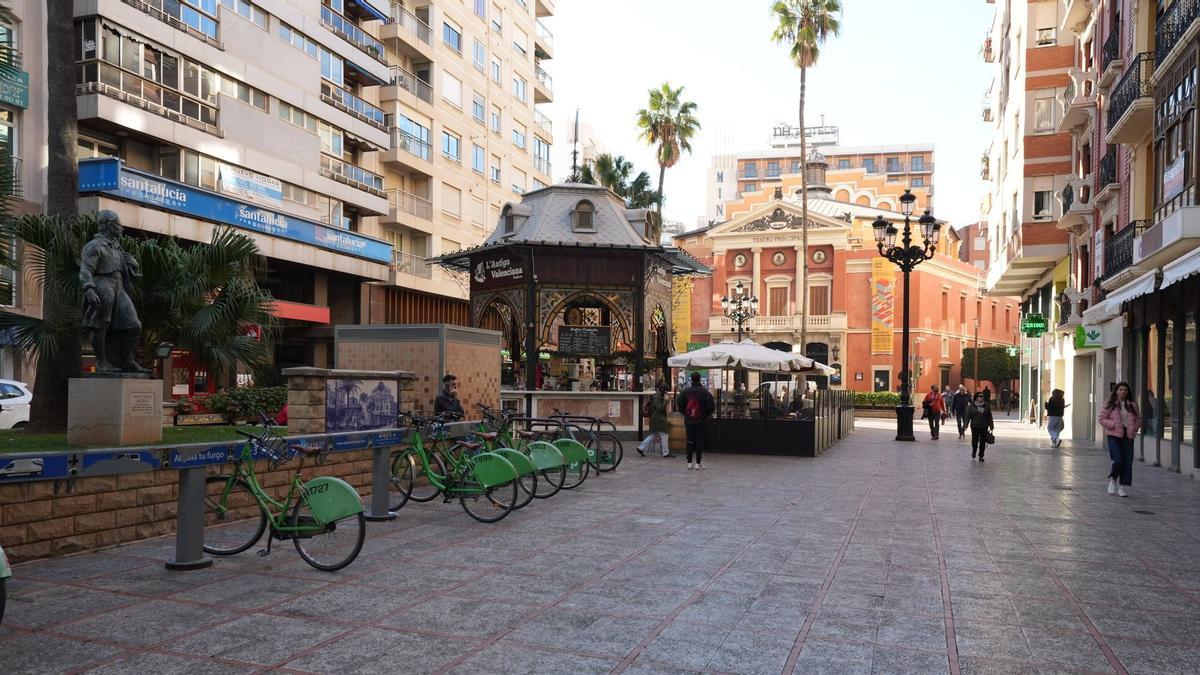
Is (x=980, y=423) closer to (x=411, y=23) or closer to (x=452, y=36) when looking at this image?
(x=411, y=23)

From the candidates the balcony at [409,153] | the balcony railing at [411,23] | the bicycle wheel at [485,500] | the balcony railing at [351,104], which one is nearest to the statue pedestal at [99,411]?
the bicycle wheel at [485,500]

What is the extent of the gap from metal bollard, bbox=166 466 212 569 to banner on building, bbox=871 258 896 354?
178ft

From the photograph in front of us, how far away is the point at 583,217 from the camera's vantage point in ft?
73.3

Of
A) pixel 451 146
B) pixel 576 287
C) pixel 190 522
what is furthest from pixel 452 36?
pixel 190 522

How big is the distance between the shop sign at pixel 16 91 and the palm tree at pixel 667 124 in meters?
28.3

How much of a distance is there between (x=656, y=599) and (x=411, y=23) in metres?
36.9

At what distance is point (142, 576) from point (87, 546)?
1.06m

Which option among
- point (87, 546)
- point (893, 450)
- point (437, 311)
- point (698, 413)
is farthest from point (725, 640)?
point (437, 311)

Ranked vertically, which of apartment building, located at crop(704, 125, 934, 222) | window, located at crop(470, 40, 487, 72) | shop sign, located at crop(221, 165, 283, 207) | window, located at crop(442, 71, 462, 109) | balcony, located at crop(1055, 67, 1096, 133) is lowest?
shop sign, located at crop(221, 165, 283, 207)

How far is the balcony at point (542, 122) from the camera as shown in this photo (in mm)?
52281

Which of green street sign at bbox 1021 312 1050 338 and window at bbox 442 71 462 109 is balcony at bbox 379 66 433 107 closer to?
window at bbox 442 71 462 109

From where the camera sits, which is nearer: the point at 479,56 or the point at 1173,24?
the point at 1173,24

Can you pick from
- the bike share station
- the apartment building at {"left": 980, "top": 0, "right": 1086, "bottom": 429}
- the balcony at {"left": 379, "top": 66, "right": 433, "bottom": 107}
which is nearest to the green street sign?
the apartment building at {"left": 980, "top": 0, "right": 1086, "bottom": 429}

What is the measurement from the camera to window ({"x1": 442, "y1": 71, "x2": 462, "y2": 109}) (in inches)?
1628
